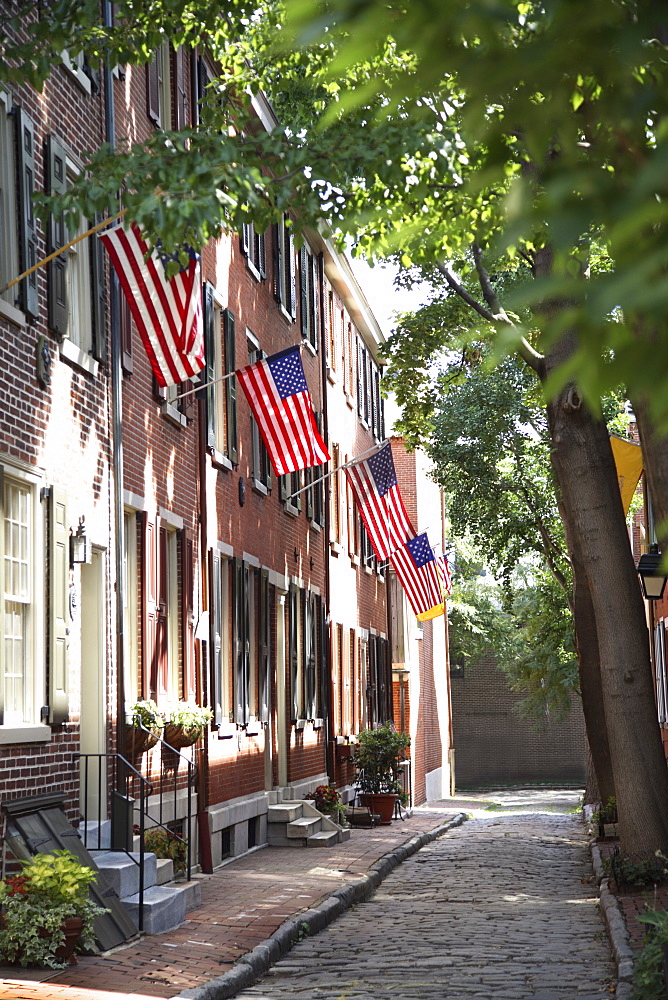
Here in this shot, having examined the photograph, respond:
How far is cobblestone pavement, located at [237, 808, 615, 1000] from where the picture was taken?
911 cm

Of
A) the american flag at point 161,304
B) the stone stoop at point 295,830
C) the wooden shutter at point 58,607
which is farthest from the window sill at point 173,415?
the stone stoop at point 295,830

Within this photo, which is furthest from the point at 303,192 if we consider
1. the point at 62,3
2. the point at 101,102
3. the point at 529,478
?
the point at 529,478

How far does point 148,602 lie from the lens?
545 inches

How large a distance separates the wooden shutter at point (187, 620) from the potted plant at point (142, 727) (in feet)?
6.75

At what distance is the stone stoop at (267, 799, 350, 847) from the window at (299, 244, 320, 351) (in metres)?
8.88

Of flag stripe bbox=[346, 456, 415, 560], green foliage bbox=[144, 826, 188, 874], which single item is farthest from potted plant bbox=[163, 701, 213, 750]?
flag stripe bbox=[346, 456, 415, 560]

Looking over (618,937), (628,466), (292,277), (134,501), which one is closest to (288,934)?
(618,937)

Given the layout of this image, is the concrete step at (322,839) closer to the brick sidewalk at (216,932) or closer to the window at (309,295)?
the brick sidewalk at (216,932)

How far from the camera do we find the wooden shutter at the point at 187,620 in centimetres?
1535

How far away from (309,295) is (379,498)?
272 inches

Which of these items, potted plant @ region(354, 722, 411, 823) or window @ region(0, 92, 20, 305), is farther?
potted plant @ region(354, 722, 411, 823)

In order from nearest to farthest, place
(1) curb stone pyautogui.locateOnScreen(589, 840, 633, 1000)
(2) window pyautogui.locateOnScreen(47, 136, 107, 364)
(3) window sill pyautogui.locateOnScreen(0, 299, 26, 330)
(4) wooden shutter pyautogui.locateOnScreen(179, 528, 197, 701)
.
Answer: (1) curb stone pyautogui.locateOnScreen(589, 840, 633, 1000) → (3) window sill pyautogui.locateOnScreen(0, 299, 26, 330) → (2) window pyautogui.locateOnScreen(47, 136, 107, 364) → (4) wooden shutter pyautogui.locateOnScreen(179, 528, 197, 701)

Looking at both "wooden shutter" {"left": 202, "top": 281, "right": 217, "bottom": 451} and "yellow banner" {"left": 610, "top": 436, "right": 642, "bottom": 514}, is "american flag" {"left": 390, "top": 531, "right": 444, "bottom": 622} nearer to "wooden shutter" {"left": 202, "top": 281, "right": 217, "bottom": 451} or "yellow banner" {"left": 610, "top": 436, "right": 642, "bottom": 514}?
"yellow banner" {"left": 610, "top": 436, "right": 642, "bottom": 514}

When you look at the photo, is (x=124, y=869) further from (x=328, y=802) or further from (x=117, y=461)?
(x=328, y=802)
